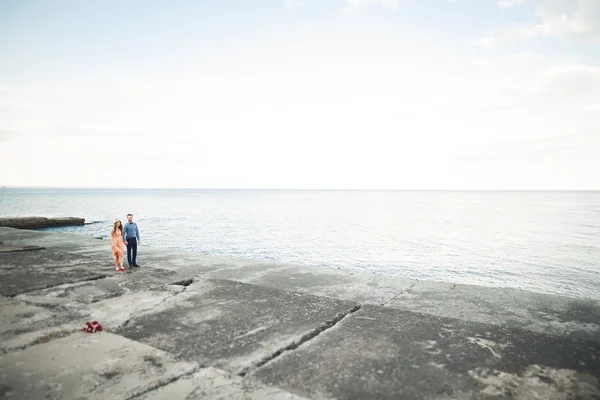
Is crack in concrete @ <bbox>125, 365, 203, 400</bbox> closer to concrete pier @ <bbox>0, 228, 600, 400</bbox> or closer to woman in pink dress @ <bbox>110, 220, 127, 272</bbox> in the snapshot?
concrete pier @ <bbox>0, 228, 600, 400</bbox>

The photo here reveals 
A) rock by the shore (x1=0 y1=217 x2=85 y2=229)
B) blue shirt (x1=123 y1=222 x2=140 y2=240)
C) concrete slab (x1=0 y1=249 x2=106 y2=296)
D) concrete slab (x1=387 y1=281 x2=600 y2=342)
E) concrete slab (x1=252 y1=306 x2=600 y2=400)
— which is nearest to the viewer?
concrete slab (x1=252 y1=306 x2=600 y2=400)

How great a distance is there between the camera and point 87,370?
125 inches

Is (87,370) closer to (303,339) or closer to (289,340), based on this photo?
(289,340)

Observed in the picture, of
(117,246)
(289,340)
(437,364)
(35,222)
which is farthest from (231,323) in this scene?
(35,222)

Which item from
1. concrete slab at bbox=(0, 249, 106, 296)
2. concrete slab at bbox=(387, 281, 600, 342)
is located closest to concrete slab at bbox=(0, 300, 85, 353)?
concrete slab at bbox=(0, 249, 106, 296)

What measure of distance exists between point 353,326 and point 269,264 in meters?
4.51

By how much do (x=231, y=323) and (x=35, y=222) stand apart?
3731 cm

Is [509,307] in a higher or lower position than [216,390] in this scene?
lower

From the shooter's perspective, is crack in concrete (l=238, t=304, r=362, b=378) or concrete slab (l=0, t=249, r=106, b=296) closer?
crack in concrete (l=238, t=304, r=362, b=378)

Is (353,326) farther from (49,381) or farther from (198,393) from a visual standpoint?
(49,381)

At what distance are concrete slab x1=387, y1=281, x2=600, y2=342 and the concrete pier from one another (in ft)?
0.10

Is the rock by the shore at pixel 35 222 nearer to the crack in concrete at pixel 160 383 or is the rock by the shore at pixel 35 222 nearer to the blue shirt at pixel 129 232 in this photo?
the blue shirt at pixel 129 232

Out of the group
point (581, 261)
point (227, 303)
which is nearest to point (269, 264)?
point (227, 303)

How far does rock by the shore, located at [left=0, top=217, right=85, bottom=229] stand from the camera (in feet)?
93.4
